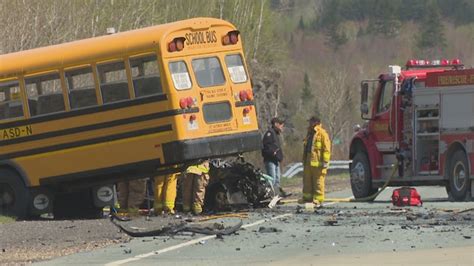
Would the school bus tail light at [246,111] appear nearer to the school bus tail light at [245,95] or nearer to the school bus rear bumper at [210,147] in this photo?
the school bus tail light at [245,95]

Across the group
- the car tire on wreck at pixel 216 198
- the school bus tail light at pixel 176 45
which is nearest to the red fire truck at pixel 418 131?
the car tire on wreck at pixel 216 198

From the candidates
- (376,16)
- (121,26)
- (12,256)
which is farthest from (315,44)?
(12,256)

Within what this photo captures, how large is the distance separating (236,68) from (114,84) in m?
2.09

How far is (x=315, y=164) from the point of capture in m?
24.0

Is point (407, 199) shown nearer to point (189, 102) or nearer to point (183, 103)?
point (189, 102)

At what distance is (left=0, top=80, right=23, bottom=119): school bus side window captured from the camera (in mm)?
20672

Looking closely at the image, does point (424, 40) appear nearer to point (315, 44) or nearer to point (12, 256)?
point (315, 44)

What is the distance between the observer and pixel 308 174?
24.1m

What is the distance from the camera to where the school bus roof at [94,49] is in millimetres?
20078

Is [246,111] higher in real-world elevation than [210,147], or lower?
higher

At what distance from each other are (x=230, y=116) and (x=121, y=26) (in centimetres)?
2973

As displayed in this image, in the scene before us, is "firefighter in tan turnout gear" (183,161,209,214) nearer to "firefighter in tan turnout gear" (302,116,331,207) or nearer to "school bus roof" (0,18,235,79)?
"school bus roof" (0,18,235,79)

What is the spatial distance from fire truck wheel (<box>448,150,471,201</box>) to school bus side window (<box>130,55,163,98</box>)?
7041 mm

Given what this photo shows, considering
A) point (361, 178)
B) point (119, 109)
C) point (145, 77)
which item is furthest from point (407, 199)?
point (119, 109)
